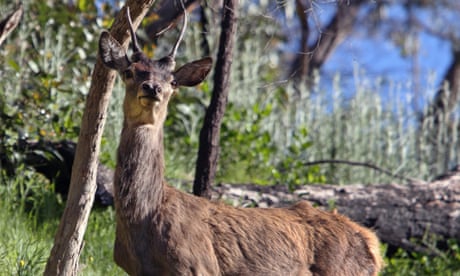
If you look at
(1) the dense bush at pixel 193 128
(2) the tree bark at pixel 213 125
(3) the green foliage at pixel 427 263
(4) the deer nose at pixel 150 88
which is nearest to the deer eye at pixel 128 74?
(4) the deer nose at pixel 150 88

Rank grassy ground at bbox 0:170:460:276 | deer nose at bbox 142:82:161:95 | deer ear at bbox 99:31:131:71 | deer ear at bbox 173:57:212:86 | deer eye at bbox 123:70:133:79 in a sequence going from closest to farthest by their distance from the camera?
deer nose at bbox 142:82:161:95 → deer eye at bbox 123:70:133:79 → deer ear at bbox 99:31:131:71 → deer ear at bbox 173:57:212:86 → grassy ground at bbox 0:170:460:276

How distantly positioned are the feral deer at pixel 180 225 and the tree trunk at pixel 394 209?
2387mm

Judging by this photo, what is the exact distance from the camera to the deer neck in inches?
253

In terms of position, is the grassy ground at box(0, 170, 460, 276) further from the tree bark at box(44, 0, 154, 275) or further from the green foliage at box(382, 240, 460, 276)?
the tree bark at box(44, 0, 154, 275)

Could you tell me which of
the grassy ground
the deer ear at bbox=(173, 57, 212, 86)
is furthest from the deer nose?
the grassy ground

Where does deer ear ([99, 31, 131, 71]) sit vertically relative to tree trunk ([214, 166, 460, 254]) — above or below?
above

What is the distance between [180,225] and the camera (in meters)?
6.40

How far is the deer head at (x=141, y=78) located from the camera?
634 centimetres

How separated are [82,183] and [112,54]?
1.01 m

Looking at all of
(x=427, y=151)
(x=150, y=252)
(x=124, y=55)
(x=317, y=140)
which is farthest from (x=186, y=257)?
(x=427, y=151)

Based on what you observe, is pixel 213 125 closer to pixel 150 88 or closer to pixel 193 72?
pixel 193 72

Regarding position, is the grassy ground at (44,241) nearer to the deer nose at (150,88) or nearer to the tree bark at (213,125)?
the tree bark at (213,125)

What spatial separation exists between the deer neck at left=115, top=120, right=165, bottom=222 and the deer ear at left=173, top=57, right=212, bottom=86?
1.70ft

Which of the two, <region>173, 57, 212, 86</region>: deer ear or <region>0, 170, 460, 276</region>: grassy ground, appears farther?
<region>0, 170, 460, 276</region>: grassy ground
